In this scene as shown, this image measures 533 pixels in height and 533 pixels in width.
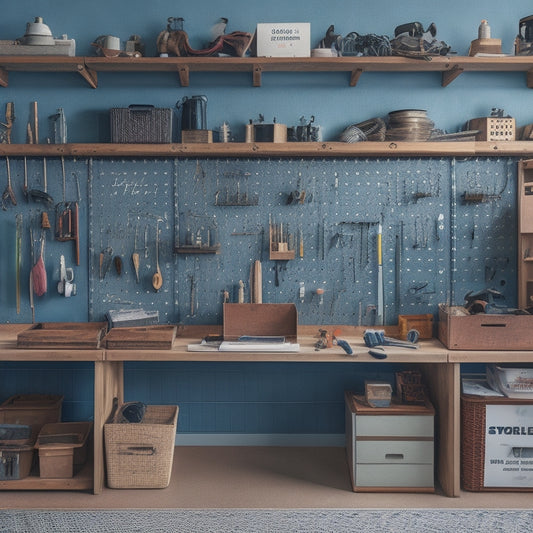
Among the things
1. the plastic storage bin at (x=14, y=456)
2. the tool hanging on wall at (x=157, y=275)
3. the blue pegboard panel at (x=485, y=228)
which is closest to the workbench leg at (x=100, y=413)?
the plastic storage bin at (x=14, y=456)

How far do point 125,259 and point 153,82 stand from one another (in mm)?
1136

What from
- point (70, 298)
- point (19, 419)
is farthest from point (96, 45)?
point (19, 419)

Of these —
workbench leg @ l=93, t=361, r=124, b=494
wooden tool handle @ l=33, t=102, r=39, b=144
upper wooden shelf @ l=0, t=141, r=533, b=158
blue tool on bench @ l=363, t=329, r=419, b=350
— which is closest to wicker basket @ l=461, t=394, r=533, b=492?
blue tool on bench @ l=363, t=329, r=419, b=350

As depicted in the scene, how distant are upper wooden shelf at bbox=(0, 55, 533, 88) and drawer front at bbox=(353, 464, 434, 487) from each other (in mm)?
2287

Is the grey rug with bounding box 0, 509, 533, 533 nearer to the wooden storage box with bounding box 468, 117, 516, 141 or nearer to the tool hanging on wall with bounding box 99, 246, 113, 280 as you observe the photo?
the tool hanging on wall with bounding box 99, 246, 113, 280

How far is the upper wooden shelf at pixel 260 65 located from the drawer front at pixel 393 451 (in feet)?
7.08

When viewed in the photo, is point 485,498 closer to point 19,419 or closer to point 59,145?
point 19,419

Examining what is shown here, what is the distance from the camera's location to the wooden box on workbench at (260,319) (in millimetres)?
3648

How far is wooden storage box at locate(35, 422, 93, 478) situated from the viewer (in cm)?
331

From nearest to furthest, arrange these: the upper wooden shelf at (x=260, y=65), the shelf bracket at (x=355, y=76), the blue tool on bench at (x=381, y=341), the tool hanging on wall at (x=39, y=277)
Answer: the blue tool on bench at (x=381, y=341), the upper wooden shelf at (x=260, y=65), the shelf bracket at (x=355, y=76), the tool hanging on wall at (x=39, y=277)

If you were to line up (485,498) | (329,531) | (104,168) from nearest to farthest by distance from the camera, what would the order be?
(329,531)
(485,498)
(104,168)

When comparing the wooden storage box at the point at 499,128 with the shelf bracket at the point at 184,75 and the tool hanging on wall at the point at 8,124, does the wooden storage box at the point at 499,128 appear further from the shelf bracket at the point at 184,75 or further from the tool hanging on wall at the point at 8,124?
the tool hanging on wall at the point at 8,124

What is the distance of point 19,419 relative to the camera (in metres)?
3.65

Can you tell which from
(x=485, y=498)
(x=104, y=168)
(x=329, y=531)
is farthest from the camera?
(x=104, y=168)
